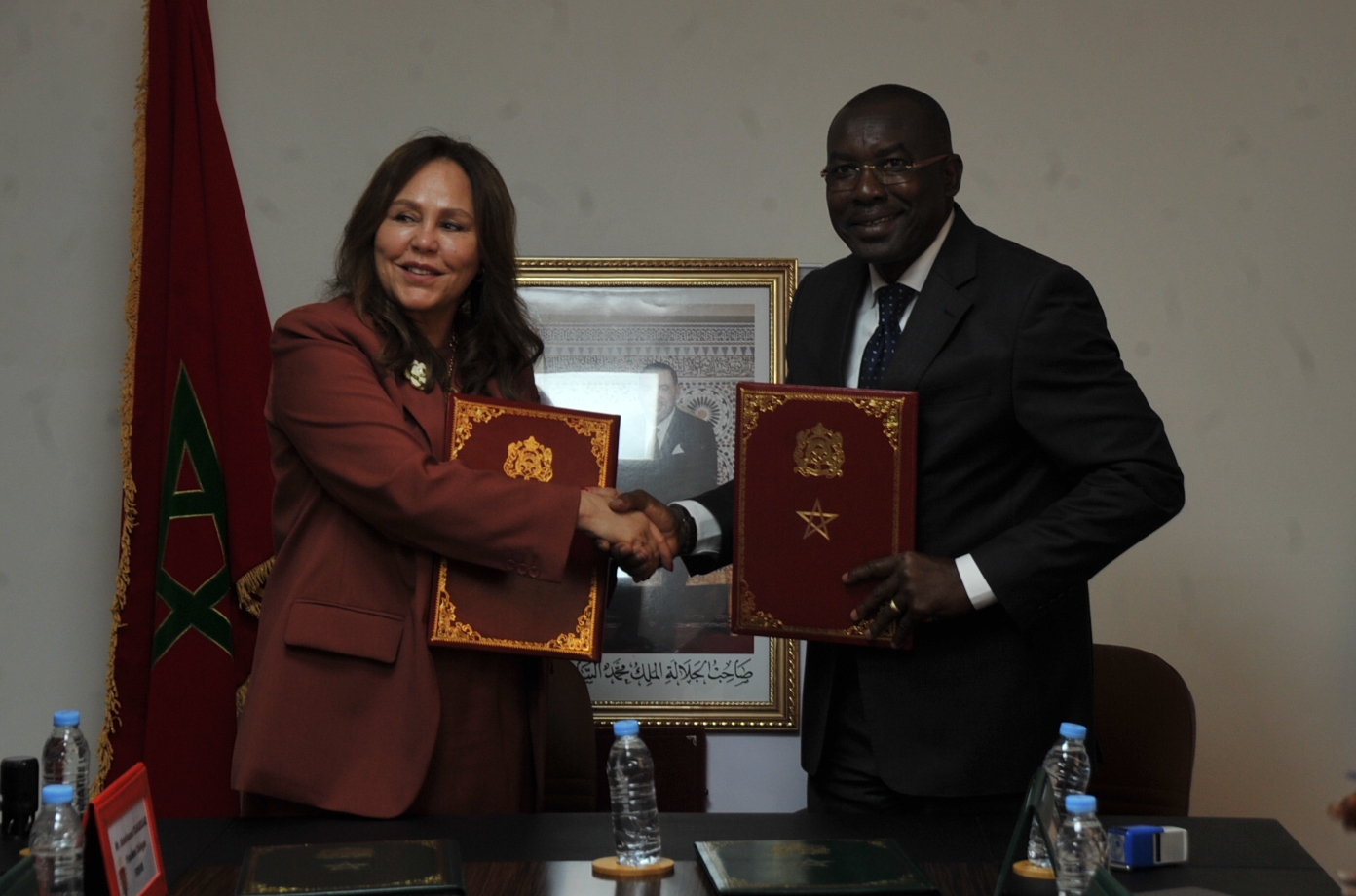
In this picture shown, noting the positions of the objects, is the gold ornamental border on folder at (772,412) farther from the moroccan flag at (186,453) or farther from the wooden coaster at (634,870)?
the moroccan flag at (186,453)

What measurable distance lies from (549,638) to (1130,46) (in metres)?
2.55

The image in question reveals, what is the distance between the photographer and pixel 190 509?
3238 millimetres

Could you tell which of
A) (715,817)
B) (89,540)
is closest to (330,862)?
(715,817)

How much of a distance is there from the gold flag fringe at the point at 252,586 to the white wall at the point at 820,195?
0.71m

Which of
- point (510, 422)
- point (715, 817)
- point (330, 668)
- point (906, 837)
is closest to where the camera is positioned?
point (906, 837)

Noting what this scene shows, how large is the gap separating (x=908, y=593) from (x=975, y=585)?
116 mm

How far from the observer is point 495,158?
3699 millimetres

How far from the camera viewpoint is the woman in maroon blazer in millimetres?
2209

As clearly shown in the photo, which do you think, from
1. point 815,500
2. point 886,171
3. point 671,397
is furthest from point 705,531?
point 671,397

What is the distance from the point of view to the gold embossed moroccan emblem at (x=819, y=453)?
229 cm

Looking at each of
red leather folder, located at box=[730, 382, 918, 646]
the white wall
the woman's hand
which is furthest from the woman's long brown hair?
the white wall

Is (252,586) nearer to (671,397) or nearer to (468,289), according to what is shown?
(468,289)

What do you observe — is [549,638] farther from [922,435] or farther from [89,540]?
[89,540]

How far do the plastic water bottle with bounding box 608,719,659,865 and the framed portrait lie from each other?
186 cm
